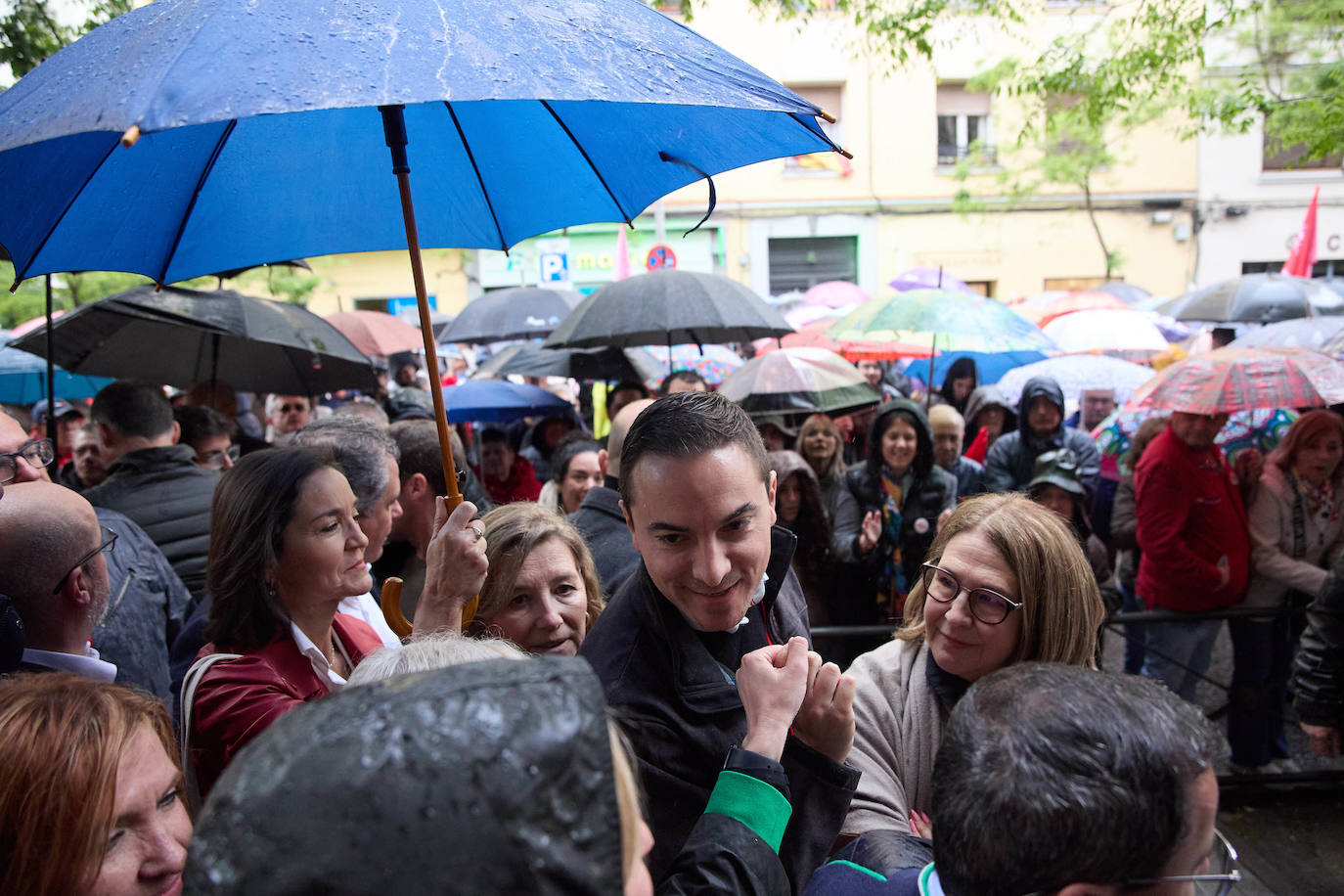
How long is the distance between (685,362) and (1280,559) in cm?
486

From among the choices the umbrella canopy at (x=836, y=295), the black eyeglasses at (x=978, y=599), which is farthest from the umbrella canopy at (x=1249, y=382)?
the umbrella canopy at (x=836, y=295)

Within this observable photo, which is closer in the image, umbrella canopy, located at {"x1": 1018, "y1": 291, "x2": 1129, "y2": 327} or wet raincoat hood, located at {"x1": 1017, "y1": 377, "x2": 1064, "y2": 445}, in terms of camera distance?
wet raincoat hood, located at {"x1": 1017, "y1": 377, "x2": 1064, "y2": 445}

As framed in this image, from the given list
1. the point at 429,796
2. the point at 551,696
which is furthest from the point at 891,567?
the point at 429,796

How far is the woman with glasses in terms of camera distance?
2.17m

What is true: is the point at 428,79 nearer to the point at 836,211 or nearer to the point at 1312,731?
the point at 1312,731

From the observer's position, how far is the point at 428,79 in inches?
56.6

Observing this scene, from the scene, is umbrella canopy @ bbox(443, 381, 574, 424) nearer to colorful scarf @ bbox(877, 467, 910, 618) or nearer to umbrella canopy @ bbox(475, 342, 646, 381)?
umbrella canopy @ bbox(475, 342, 646, 381)

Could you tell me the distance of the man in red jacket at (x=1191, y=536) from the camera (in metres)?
5.15

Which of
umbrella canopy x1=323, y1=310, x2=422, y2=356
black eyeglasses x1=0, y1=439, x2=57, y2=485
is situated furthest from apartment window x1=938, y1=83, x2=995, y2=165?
black eyeglasses x1=0, y1=439, x2=57, y2=485

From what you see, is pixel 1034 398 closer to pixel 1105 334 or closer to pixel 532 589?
pixel 1105 334

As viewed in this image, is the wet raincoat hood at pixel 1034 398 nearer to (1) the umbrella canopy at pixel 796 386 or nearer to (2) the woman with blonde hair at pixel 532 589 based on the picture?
(1) the umbrella canopy at pixel 796 386

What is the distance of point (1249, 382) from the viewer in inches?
193

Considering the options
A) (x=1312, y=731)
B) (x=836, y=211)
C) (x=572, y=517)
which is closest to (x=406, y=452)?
(x=572, y=517)

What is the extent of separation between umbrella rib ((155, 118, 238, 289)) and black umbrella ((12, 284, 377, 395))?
8.76ft
